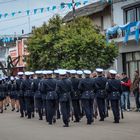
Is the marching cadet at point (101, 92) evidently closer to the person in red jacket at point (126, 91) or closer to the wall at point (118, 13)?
the person in red jacket at point (126, 91)

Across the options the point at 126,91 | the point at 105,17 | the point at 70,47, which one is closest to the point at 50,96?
the point at 126,91

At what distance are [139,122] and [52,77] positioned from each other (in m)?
3.79

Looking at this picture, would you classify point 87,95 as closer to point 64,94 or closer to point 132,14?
point 64,94

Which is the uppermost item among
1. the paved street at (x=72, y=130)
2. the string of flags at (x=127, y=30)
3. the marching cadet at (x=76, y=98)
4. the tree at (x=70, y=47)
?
the string of flags at (x=127, y=30)

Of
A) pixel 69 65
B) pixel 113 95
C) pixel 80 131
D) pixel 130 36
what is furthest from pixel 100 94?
pixel 130 36

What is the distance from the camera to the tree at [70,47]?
1211 inches

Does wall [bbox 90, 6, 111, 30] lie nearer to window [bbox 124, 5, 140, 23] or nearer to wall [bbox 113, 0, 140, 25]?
wall [bbox 113, 0, 140, 25]

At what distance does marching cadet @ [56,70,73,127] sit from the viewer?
59.2 ft

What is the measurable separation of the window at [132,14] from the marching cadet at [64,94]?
1749 centimetres

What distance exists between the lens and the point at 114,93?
61.4 ft

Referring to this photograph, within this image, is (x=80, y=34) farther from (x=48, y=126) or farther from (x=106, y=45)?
(x=48, y=126)

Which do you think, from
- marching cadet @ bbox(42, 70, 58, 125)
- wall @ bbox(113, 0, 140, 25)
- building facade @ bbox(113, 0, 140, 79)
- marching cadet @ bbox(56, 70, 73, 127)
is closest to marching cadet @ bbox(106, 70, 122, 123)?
marching cadet @ bbox(56, 70, 73, 127)

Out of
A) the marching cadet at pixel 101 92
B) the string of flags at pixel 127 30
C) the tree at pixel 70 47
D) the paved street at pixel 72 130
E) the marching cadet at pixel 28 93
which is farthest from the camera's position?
the string of flags at pixel 127 30

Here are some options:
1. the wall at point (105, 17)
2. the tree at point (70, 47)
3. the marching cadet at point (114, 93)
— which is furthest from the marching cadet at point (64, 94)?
the wall at point (105, 17)
